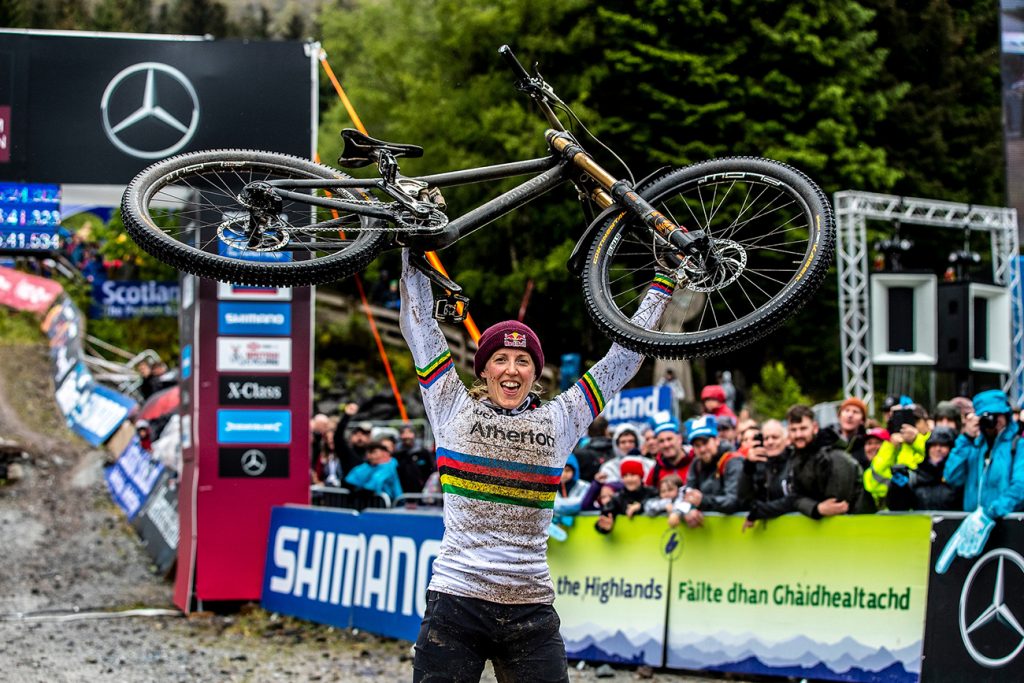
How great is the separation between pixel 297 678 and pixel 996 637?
497 cm

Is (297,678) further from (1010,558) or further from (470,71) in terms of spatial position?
(470,71)

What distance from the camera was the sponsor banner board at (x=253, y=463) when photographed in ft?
43.2

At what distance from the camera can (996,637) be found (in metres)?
7.46

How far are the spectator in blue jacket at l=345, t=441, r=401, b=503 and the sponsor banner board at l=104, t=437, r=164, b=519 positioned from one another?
13.0 ft

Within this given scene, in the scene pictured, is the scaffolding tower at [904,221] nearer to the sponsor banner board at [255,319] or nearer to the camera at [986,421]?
the sponsor banner board at [255,319]

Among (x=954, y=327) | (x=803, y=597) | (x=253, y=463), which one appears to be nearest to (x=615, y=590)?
(x=803, y=597)

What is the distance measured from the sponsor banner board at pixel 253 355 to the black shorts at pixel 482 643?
29.7ft

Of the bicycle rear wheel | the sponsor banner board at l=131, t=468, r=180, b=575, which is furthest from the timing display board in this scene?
the sponsor banner board at l=131, t=468, r=180, b=575

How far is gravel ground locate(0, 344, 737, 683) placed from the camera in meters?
9.84

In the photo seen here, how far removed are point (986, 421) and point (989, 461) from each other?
293 millimetres

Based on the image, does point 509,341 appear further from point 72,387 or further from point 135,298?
point 135,298

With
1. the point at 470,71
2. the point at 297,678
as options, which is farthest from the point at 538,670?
the point at 470,71

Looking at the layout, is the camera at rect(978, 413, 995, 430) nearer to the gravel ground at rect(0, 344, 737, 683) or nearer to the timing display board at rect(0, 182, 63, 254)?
the gravel ground at rect(0, 344, 737, 683)

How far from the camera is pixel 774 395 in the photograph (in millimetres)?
25594
